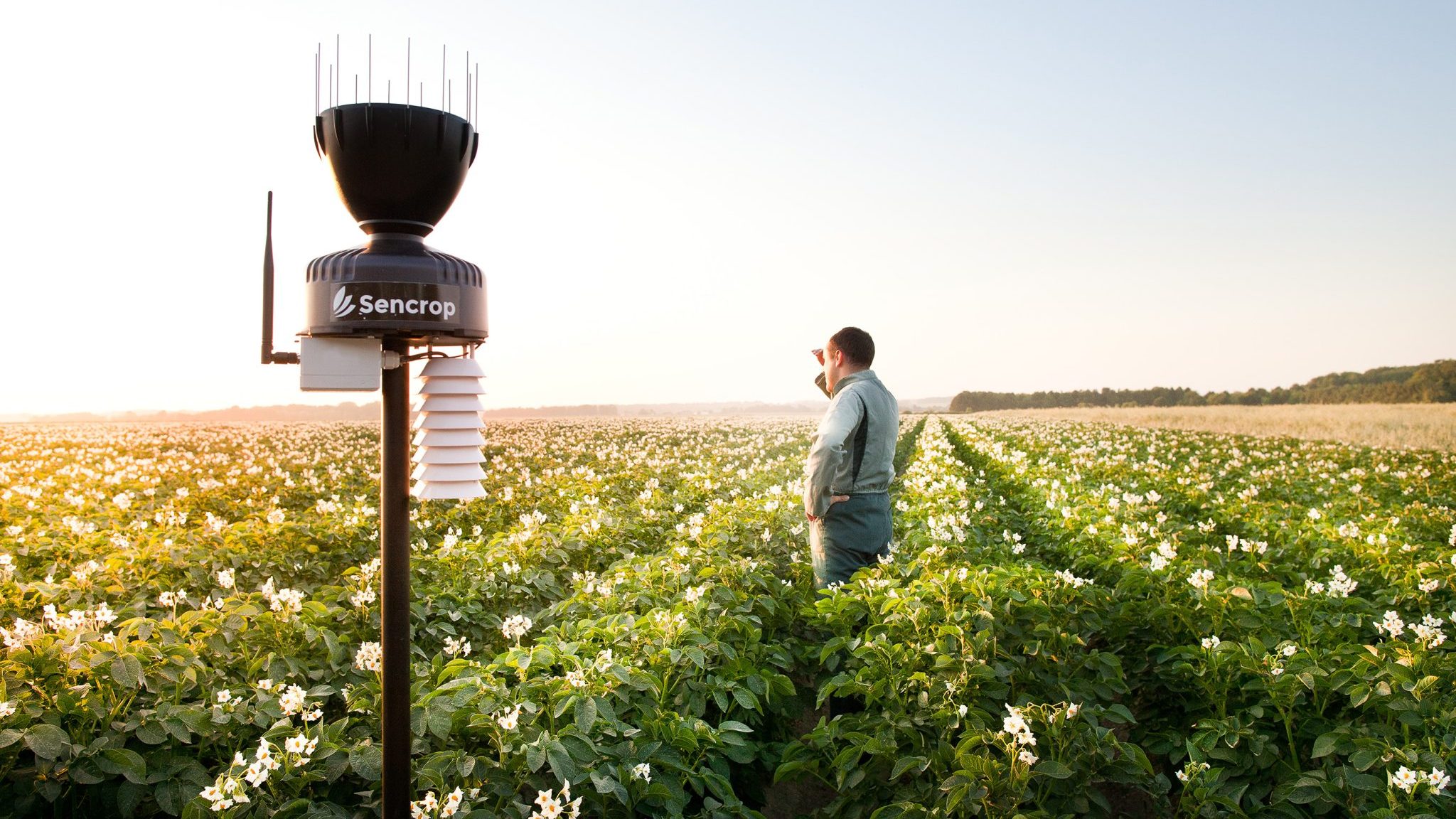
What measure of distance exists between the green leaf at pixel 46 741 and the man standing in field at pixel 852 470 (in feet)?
12.5

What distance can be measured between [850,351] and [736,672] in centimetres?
256

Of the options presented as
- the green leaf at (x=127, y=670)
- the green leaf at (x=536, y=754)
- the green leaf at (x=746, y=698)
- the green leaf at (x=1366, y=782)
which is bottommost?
the green leaf at (x=1366, y=782)

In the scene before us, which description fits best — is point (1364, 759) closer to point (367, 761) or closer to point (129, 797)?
point (367, 761)

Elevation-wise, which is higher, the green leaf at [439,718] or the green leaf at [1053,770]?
the green leaf at [439,718]

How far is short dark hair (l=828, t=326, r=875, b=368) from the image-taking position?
5.70 meters

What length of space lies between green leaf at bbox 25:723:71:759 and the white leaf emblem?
6.57ft

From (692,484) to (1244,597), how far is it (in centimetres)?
781

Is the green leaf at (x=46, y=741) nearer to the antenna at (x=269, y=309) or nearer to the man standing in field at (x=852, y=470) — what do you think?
the antenna at (x=269, y=309)

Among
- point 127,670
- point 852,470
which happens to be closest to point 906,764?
point 852,470

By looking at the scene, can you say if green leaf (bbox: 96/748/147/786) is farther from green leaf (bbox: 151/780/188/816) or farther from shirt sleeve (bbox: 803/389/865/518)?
shirt sleeve (bbox: 803/389/865/518)

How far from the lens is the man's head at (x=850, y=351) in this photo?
5.70 m

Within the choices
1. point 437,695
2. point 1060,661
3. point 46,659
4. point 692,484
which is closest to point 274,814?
point 437,695

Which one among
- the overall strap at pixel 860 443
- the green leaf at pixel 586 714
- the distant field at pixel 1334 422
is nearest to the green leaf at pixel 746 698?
the green leaf at pixel 586 714

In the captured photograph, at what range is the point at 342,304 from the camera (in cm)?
226
